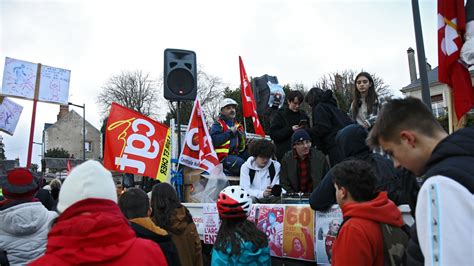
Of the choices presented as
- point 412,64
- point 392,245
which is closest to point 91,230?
point 392,245

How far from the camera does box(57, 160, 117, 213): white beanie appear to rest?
1889 mm

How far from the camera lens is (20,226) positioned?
3674mm

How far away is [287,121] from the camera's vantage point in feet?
21.1

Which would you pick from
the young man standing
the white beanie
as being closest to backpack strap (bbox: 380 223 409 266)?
the young man standing

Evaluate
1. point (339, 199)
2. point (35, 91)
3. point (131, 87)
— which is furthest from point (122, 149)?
point (131, 87)

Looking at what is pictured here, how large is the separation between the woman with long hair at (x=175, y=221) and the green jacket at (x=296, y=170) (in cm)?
141

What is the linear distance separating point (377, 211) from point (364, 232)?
0.53 feet

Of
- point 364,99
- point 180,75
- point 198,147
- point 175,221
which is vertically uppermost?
point 180,75

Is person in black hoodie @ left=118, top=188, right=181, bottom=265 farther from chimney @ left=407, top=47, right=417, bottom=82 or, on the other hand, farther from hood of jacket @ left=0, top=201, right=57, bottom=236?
chimney @ left=407, top=47, right=417, bottom=82

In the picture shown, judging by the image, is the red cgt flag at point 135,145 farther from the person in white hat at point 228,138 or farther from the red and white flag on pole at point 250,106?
the red and white flag on pole at point 250,106

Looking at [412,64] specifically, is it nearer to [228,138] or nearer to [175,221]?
[228,138]

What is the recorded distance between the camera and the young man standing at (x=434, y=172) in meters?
1.36

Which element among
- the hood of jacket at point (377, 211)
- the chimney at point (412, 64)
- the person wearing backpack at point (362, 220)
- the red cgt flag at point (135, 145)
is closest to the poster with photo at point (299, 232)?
the person wearing backpack at point (362, 220)

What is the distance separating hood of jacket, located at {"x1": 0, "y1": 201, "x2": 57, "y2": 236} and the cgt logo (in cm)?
251
